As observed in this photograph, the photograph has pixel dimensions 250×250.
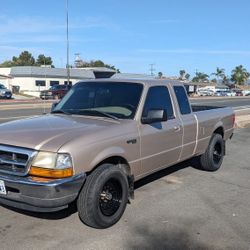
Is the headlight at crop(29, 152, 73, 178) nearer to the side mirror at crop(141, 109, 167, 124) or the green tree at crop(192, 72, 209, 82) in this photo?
the side mirror at crop(141, 109, 167, 124)

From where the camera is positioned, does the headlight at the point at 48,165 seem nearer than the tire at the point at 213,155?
Yes

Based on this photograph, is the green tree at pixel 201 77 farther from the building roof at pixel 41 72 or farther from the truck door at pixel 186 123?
the truck door at pixel 186 123

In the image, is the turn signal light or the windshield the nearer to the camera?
the turn signal light

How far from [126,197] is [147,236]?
65 centimetres

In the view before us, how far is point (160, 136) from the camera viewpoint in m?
5.88

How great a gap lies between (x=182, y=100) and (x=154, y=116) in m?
1.53

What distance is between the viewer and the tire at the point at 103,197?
15.0ft

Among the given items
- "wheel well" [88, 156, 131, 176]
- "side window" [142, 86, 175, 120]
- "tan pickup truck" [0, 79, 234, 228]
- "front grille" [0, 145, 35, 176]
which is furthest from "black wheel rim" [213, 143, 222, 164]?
"front grille" [0, 145, 35, 176]

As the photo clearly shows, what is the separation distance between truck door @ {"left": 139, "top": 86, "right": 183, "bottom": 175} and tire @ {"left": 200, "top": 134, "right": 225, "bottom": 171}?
131 cm

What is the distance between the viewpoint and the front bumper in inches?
167

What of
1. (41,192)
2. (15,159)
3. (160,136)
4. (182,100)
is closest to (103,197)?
(41,192)

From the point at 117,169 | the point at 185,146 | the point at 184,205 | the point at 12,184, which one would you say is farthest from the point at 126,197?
the point at 185,146

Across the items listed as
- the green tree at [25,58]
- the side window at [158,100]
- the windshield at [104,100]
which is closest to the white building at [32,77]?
the green tree at [25,58]

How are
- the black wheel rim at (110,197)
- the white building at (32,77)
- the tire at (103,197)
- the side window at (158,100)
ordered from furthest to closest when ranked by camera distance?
the white building at (32,77) → the side window at (158,100) → the black wheel rim at (110,197) → the tire at (103,197)
